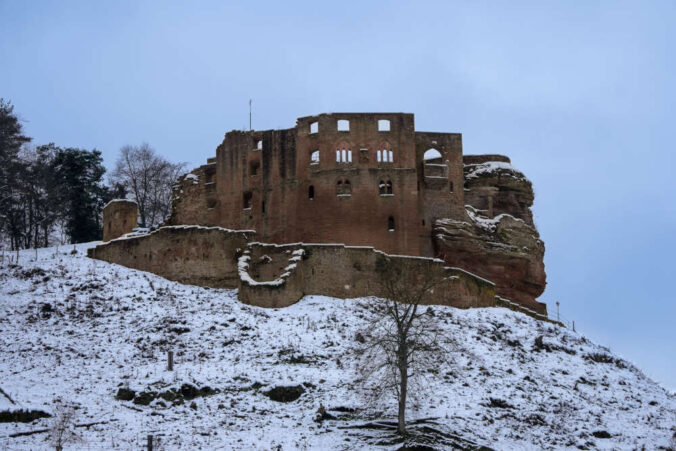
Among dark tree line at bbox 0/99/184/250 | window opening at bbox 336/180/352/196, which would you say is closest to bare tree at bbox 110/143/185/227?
dark tree line at bbox 0/99/184/250

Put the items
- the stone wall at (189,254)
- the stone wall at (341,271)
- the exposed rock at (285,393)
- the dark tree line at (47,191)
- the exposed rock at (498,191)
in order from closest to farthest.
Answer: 1. the exposed rock at (285,393)
2. the stone wall at (341,271)
3. the stone wall at (189,254)
4. the dark tree line at (47,191)
5. the exposed rock at (498,191)

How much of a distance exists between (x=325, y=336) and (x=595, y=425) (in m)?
12.0

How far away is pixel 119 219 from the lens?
1932 inches

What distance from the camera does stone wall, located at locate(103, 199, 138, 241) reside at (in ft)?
161

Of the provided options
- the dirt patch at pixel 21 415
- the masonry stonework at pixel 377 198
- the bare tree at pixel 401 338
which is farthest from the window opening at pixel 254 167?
the dirt patch at pixel 21 415

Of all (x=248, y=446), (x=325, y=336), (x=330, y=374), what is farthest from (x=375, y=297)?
(x=248, y=446)

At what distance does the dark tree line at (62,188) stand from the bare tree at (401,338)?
21.8m

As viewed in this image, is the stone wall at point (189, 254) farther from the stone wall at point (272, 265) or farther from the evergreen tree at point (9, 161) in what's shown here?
the evergreen tree at point (9, 161)

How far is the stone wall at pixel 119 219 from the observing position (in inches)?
1930

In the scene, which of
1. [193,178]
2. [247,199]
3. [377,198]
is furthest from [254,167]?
[377,198]

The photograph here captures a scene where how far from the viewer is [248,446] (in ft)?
90.5

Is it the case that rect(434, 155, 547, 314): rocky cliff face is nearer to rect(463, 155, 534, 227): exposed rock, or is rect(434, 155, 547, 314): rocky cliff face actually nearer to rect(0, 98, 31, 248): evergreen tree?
rect(463, 155, 534, 227): exposed rock

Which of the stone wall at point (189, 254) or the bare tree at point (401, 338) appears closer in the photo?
the bare tree at point (401, 338)

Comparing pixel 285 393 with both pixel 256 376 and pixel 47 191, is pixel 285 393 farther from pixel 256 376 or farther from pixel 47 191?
pixel 47 191
